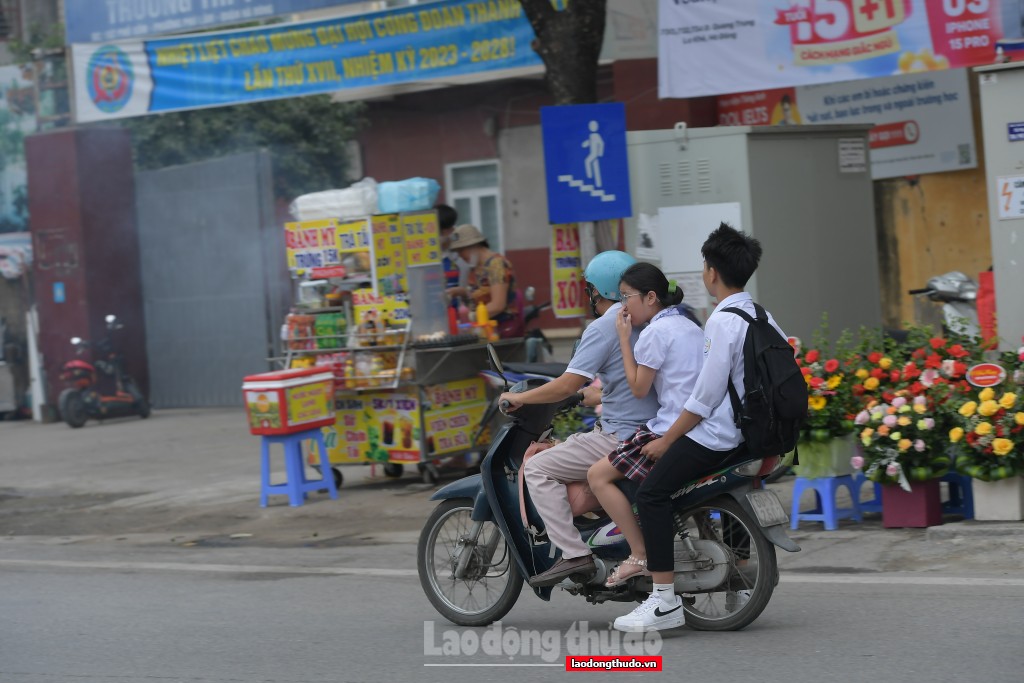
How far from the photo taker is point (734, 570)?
19.0ft

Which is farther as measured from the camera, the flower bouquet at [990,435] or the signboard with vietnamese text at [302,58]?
the signboard with vietnamese text at [302,58]

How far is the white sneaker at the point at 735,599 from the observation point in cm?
582

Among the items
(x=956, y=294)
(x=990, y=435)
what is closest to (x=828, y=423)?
(x=990, y=435)

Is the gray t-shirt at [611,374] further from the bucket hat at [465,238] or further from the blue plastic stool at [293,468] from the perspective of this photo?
the bucket hat at [465,238]

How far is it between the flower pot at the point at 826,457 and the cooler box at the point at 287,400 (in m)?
4.01

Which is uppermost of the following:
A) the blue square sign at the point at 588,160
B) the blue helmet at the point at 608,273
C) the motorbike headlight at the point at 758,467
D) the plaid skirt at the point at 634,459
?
the blue square sign at the point at 588,160

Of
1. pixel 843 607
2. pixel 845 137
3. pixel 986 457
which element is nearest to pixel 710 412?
pixel 843 607

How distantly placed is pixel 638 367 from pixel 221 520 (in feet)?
18.2

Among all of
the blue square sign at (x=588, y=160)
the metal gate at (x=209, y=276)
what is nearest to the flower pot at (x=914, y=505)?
the blue square sign at (x=588, y=160)

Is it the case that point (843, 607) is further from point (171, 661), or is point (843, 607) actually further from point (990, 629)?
point (171, 661)

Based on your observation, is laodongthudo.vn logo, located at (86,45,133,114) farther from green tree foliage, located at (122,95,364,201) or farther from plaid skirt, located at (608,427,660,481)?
plaid skirt, located at (608,427,660,481)

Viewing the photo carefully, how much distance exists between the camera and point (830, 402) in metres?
7.96

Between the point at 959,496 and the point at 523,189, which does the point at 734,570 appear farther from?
the point at 523,189

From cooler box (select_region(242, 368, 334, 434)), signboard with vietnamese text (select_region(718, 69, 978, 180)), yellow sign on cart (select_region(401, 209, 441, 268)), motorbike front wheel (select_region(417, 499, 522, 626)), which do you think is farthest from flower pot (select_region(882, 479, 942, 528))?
signboard with vietnamese text (select_region(718, 69, 978, 180))
